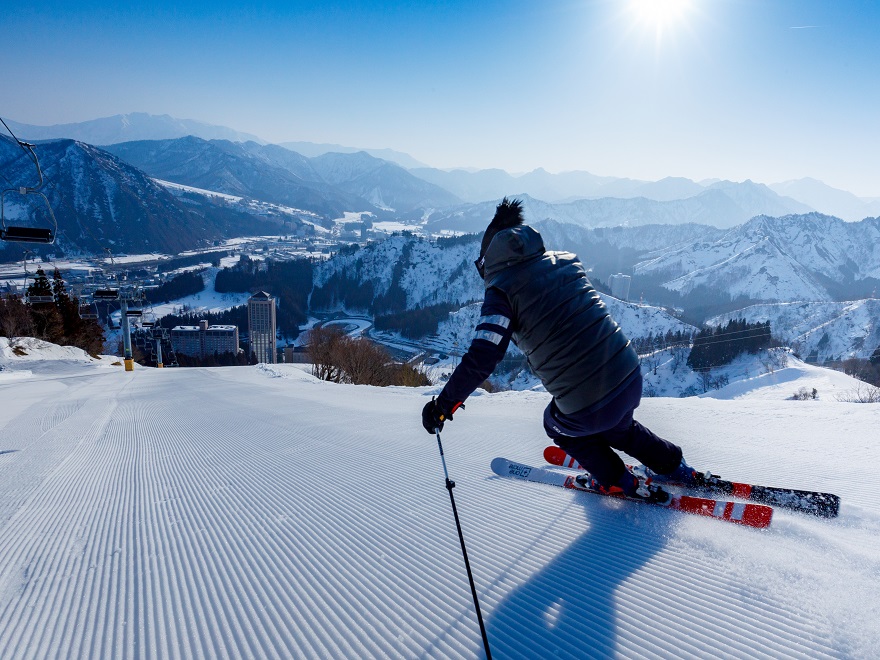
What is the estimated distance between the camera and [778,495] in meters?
2.60

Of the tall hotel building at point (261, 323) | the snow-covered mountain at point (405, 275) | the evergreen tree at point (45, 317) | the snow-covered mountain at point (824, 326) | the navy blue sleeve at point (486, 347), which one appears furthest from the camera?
the snow-covered mountain at point (405, 275)

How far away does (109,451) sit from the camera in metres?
4.63

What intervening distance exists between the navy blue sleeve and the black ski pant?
1.96 feet

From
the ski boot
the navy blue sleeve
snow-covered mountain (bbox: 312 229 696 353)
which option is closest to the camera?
the navy blue sleeve

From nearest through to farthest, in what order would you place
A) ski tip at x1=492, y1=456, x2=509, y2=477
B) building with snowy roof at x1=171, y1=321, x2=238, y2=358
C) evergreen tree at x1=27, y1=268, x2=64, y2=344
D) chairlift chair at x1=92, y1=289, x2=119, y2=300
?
1. ski tip at x1=492, y1=456, x2=509, y2=477
2. chairlift chair at x1=92, y1=289, x2=119, y2=300
3. evergreen tree at x1=27, y1=268, x2=64, y2=344
4. building with snowy roof at x1=171, y1=321, x2=238, y2=358

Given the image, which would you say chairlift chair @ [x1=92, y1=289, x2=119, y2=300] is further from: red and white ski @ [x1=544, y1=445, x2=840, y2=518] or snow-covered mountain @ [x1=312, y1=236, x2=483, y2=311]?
snow-covered mountain @ [x1=312, y1=236, x2=483, y2=311]

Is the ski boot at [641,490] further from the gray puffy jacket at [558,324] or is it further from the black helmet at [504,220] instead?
the black helmet at [504,220]

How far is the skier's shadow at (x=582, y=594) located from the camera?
167 cm

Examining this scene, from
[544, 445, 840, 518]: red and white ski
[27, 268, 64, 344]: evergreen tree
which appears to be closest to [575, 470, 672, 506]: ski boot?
[544, 445, 840, 518]: red and white ski

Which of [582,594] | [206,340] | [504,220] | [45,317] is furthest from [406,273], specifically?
[582,594]

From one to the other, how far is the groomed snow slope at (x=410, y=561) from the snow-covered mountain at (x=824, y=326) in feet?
495

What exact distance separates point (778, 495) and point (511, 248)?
2.21m

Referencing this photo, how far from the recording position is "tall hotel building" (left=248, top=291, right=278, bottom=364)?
322 feet

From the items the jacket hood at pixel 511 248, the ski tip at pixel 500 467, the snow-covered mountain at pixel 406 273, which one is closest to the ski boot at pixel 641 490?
the ski tip at pixel 500 467
